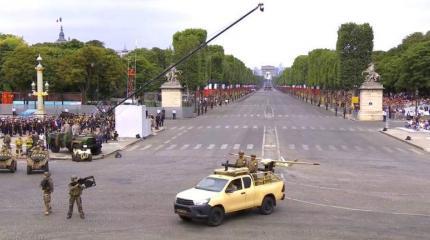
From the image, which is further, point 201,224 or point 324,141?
point 324,141

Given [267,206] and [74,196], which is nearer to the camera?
[74,196]

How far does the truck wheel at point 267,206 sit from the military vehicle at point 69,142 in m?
19.8

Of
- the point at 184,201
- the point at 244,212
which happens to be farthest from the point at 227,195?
the point at 244,212

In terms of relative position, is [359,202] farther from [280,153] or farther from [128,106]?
[128,106]

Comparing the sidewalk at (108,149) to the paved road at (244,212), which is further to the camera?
the sidewalk at (108,149)

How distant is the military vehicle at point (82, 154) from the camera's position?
1448 inches

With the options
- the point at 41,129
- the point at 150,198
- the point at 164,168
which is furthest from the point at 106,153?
the point at 150,198

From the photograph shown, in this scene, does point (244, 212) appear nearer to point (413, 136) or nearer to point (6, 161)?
point (6, 161)

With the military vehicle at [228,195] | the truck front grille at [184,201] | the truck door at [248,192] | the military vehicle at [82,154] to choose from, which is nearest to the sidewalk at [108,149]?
the military vehicle at [82,154]

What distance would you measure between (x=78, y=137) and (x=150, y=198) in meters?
17.4

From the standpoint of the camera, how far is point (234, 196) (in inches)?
772

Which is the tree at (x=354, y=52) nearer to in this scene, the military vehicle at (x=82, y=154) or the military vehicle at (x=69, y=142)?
the military vehicle at (x=69, y=142)

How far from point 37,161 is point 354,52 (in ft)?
248

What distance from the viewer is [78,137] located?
3950 centimetres
